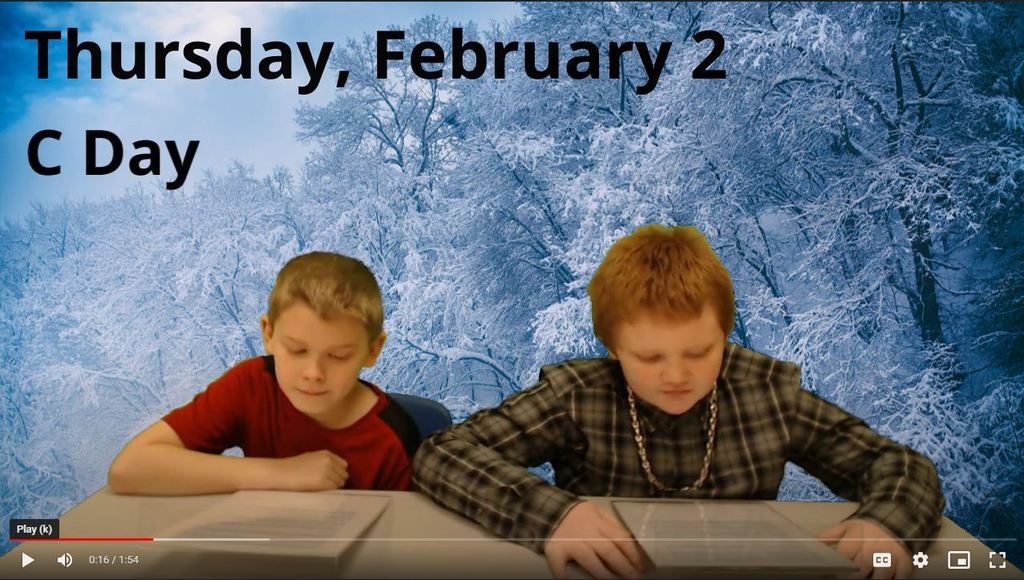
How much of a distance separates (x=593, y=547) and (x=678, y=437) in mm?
230

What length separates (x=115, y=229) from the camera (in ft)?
4.55

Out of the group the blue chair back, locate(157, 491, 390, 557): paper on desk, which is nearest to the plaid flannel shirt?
locate(157, 491, 390, 557): paper on desk

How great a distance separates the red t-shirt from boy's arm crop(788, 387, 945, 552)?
0.53m

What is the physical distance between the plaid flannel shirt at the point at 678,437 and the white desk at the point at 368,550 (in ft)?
0.15

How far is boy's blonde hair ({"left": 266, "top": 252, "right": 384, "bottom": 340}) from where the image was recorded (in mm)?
1161

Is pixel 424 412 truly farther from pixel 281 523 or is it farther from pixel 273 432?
pixel 281 523

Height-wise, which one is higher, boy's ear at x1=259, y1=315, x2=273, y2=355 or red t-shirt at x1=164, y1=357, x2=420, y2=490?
boy's ear at x1=259, y1=315, x2=273, y2=355

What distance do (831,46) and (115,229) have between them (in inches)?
46.1

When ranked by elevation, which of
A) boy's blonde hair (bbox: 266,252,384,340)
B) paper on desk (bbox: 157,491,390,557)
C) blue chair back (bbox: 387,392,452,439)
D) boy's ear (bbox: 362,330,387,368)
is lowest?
paper on desk (bbox: 157,491,390,557)

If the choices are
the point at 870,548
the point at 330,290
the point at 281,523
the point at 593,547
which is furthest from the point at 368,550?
the point at 870,548

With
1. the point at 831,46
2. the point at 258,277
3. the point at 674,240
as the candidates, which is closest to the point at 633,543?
the point at 674,240

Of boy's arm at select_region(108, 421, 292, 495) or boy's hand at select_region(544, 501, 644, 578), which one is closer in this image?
boy's hand at select_region(544, 501, 644, 578)

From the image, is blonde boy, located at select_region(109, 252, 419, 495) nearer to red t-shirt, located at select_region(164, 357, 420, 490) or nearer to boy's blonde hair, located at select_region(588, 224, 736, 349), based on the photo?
red t-shirt, located at select_region(164, 357, 420, 490)

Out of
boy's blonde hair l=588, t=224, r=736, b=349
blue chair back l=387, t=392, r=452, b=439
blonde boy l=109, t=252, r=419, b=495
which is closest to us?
boy's blonde hair l=588, t=224, r=736, b=349
